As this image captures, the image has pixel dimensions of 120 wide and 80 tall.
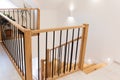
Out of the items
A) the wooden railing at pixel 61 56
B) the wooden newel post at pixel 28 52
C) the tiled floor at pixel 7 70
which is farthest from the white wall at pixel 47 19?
the wooden newel post at pixel 28 52

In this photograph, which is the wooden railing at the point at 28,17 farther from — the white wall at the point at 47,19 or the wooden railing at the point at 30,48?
the wooden railing at the point at 30,48

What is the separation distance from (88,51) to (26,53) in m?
3.36

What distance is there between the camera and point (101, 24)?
457 centimetres

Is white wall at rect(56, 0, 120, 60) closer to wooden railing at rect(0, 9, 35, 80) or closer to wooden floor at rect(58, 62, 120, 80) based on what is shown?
wooden floor at rect(58, 62, 120, 80)

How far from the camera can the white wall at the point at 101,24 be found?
13.4 ft

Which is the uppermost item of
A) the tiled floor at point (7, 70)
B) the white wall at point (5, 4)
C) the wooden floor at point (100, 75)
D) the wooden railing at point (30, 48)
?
the white wall at point (5, 4)

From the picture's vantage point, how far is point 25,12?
19.7 ft

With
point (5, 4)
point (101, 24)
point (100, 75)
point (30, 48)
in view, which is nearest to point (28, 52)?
point (30, 48)

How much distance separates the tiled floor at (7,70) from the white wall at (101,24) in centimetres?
281

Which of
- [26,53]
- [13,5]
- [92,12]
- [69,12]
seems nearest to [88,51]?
[92,12]

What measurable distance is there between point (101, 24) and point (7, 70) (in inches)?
122

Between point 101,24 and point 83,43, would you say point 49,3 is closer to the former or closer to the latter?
point 101,24

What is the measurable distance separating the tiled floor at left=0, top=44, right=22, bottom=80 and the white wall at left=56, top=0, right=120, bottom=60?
2.81m

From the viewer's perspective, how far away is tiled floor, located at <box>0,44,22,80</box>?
2691 millimetres
